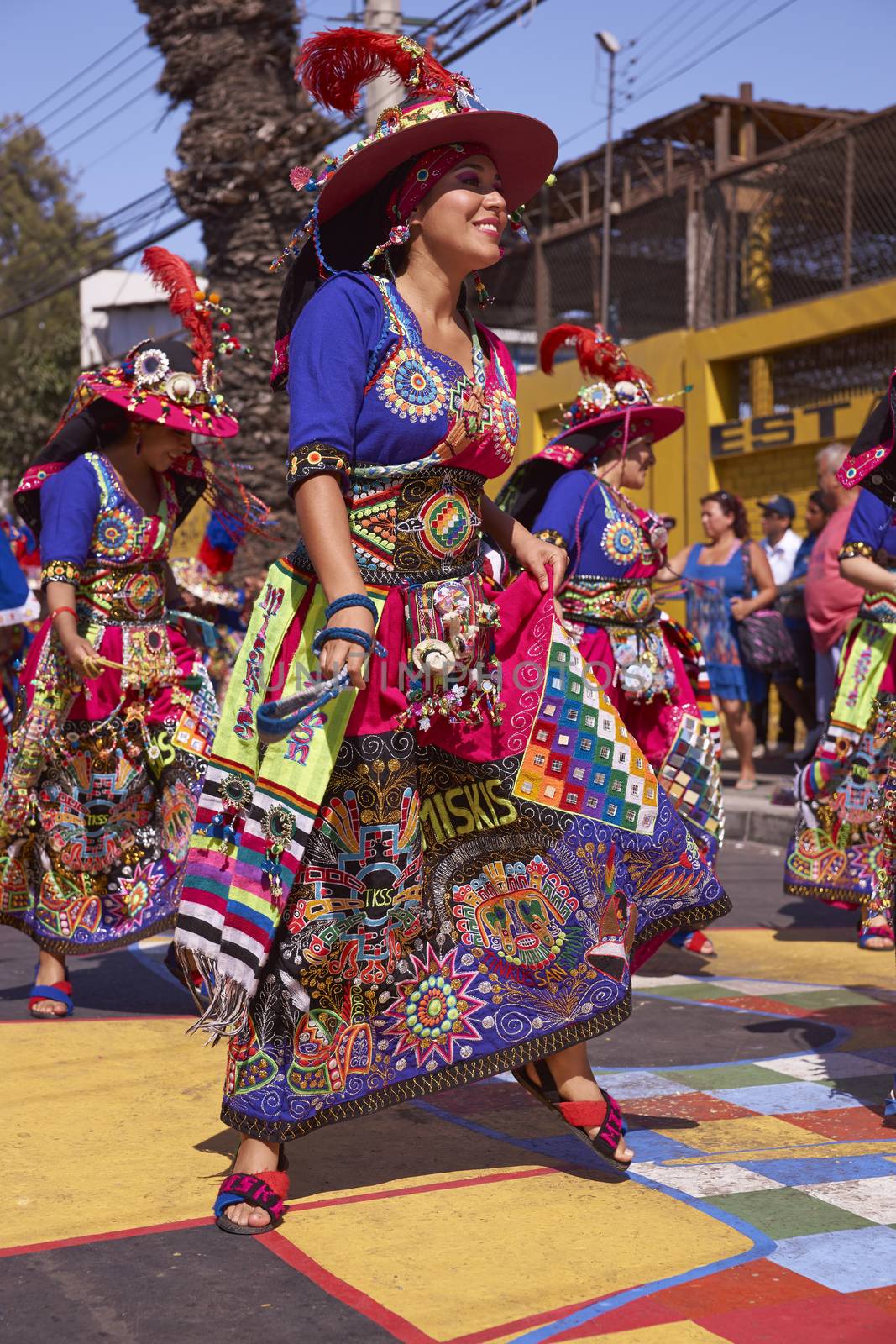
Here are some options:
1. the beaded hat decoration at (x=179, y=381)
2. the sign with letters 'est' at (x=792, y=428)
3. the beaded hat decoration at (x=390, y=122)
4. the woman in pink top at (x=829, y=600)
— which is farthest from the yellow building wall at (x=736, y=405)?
the beaded hat decoration at (x=390, y=122)

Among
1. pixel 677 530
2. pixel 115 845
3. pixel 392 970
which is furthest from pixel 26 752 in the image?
pixel 677 530

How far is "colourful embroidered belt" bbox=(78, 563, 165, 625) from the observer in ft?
18.5

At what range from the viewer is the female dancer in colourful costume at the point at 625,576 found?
643 centimetres

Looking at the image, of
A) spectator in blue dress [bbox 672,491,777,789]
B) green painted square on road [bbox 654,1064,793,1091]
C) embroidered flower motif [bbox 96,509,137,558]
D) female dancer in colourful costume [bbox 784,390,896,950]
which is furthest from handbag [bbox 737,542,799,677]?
green painted square on road [bbox 654,1064,793,1091]

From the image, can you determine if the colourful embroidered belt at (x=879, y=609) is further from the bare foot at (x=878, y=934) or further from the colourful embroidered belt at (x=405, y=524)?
the colourful embroidered belt at (x=405, y=524)

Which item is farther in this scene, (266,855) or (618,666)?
(618,666)

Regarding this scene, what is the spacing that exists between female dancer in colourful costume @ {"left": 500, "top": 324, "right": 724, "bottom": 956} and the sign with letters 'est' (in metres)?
7.97

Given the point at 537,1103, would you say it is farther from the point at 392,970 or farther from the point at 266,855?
the point at 266,855

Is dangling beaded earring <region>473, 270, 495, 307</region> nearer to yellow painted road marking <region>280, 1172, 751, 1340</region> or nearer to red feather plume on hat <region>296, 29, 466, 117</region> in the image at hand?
red feather plume on hat <region>296, 29, 466, 117</region>

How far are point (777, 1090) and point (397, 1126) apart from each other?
105 centimetres

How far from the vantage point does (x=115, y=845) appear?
5.78 m

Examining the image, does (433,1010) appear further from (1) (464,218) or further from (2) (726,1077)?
(1) (464,218)

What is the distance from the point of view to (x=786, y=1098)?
4.38 m

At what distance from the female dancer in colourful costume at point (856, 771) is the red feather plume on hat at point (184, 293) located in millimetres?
2320
